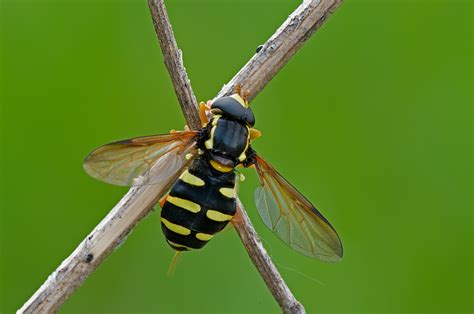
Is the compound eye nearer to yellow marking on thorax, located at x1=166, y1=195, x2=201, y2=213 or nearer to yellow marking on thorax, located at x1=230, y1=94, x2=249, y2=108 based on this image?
yellow marking on thorax, located at x1=230, y1=94, x2=249, y2=108

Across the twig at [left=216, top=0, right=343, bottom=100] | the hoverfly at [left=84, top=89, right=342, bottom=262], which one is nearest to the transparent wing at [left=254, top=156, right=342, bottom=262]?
the hoverfly at [left=84, top=89, right=342, bottom=262]

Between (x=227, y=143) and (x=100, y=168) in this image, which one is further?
(x=227, y=143)

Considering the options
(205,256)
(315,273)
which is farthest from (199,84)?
(315,273)

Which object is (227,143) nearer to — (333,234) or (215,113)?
(215,113)

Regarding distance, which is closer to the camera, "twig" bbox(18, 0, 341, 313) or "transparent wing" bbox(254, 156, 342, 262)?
"twig" bbox(18, 0, 341, 313)

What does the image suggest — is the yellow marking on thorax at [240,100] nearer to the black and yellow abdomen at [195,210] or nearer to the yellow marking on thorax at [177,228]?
the black and yellow abdomen at [195,210]

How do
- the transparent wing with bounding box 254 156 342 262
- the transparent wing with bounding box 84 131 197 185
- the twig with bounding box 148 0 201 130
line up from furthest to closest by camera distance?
the transparent wing with bounding box 254 156 342 262
the transparent wing with bounding box 84 131 197 185
the twig with bounding box 148 0 201 130
